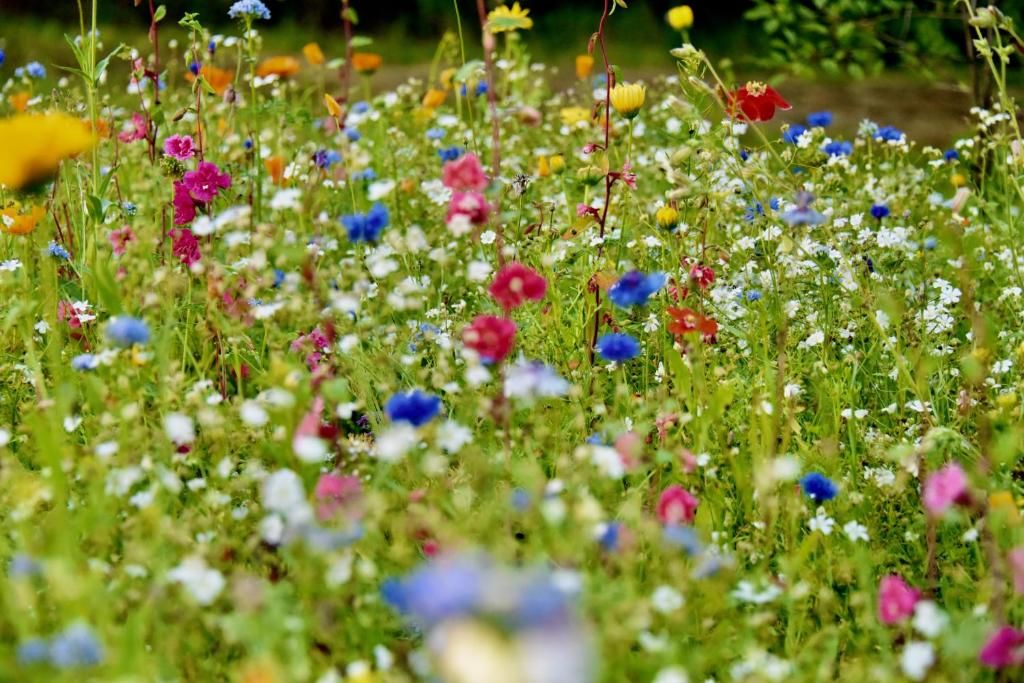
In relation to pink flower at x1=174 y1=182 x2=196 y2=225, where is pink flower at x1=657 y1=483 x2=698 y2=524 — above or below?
above

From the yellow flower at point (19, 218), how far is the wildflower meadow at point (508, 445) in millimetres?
10

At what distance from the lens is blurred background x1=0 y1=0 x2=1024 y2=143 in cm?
712

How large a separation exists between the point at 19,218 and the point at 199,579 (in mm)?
1388

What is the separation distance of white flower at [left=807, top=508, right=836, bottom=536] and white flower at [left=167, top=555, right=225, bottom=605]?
856 mm

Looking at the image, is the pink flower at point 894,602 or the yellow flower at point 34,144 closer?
the pink flower at point 894,602

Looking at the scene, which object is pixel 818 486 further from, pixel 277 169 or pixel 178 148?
pixel 277 169

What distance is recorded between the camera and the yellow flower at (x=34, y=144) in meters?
1.72

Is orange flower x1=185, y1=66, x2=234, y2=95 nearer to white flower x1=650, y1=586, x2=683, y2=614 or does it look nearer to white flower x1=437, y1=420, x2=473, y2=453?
white flower x1=437, y1=420, x2=473, y2=453

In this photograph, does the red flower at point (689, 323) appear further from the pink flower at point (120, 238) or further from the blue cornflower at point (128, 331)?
the pink flower at point (120, 238)

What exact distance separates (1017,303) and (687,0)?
7.39 m

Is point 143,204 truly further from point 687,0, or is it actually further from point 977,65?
point 687,0

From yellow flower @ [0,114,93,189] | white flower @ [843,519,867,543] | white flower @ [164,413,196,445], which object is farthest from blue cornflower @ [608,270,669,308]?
yellow flower @ [0,114,93,189]

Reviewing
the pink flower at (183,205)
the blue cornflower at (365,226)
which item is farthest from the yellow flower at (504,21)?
the pink flower at (183,205)

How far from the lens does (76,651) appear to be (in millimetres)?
1171
